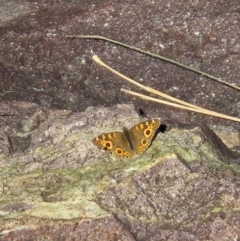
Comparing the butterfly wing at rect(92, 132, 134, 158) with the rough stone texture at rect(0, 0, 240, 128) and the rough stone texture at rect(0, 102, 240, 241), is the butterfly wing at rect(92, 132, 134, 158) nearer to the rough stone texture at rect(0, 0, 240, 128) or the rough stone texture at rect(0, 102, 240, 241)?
the rough stone texture at rect(0, 102, 240, 241)

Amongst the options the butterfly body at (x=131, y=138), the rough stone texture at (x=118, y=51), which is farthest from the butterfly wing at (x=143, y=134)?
the rough stone texture at (x=118, y=51)

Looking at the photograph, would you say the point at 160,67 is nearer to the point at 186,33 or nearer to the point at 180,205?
the point at 186,33

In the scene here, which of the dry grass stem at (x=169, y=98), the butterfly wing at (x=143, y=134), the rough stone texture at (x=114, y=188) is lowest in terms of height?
the rough stone texture at (x=114, y=188)

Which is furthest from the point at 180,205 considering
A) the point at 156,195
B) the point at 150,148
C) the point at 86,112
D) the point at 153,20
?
the point at 153,20

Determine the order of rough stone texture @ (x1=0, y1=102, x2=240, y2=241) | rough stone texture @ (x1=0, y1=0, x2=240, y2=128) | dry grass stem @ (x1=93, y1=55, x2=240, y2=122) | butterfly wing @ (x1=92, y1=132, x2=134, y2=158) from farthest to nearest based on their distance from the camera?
rough stone texture @ (x1=0, y1=0, x2=240, y2=128) < dry grass stem @ (x1=93, y1=55, x2=240, y2=122) < butterfly wing @ (x1=92, y1=132, x2=134, y2=158) < rough stone texture @ (x1=0, y1=102, x2=240, y2=241)

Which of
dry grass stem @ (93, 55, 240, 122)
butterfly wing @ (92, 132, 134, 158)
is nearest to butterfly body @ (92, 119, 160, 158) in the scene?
butterfly wing @ (92, 132, 134, 158)

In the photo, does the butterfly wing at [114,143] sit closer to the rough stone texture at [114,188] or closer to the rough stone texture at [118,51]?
the rough stone texture at [114,188]
